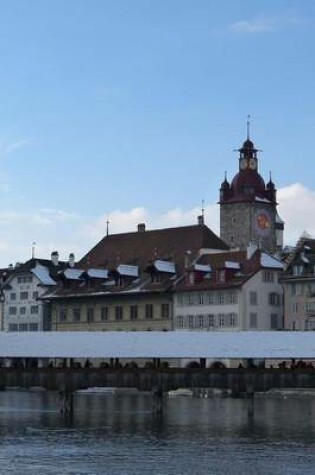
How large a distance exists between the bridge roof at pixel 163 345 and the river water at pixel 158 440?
3.62 m

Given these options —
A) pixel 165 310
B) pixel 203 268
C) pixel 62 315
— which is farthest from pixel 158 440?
pixel 62 315

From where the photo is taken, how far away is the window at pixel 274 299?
4400 inches

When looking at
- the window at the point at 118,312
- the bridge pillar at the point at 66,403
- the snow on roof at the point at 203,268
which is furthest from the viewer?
the window at the point at 118,312

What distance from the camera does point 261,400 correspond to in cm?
9312

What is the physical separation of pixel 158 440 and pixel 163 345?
1980cm

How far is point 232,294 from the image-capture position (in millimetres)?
110375

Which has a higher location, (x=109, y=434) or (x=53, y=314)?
(x=53, y=314)

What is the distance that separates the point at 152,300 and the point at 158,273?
2.73 metres

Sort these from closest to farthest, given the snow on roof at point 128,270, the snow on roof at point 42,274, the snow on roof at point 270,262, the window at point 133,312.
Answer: the snow on roof at point 270,262, the window at point 133,312, the snow on roof at point 128,270, the snow on roof at point 42,274

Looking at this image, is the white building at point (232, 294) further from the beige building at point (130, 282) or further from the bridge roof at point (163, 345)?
the bridge roof at point (163, 345)

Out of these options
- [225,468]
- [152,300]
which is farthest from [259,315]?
[225,468]

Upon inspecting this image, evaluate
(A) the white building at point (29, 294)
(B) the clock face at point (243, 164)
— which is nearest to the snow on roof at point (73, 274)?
(A) the white building at point (29, 294)

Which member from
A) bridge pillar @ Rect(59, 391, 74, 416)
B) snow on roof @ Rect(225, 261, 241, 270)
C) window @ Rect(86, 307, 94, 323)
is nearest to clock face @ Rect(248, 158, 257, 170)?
window @ Rect(86, 307, 94, 323)

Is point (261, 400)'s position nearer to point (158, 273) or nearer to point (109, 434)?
point (158, 273)
